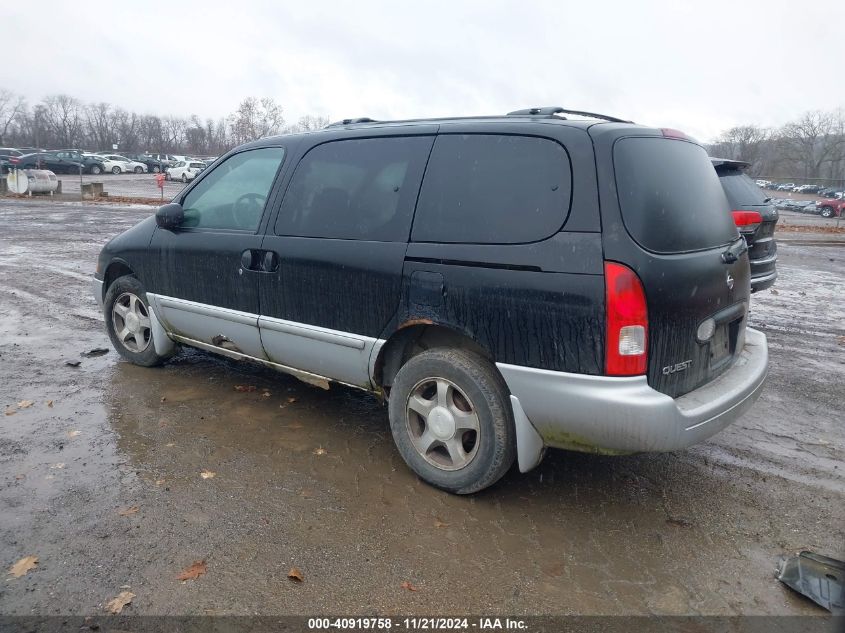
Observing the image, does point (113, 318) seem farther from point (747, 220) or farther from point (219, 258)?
point (747, 220)

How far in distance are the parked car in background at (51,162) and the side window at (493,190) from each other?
157 feet

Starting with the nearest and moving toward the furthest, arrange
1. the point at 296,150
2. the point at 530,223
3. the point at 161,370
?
the point at 530,223 < the point at 296,150 < the point at 161,370

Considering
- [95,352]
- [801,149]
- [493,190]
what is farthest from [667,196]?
[801,149]

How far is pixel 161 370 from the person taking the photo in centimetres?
548

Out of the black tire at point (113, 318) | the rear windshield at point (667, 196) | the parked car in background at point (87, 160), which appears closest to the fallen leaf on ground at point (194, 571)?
the rear windshield at point (667, 196)

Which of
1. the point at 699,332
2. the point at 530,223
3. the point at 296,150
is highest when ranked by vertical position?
the point at 296,150

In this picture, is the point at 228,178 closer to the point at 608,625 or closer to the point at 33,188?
the point at 608,625

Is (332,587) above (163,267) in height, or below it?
below

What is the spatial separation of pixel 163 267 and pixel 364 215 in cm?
203

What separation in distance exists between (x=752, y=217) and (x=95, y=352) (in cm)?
680

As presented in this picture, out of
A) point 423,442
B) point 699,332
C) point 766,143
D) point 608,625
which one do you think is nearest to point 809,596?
point 608,625

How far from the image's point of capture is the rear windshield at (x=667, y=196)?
2963 mm

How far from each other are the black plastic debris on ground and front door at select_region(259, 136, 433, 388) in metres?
2.25

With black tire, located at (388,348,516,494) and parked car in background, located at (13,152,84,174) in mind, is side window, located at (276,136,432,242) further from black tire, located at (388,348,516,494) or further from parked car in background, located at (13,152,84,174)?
parked car in background, located at (13,152,84,174)
